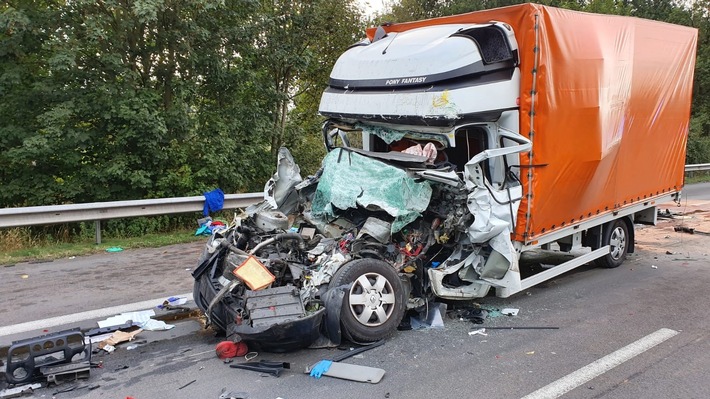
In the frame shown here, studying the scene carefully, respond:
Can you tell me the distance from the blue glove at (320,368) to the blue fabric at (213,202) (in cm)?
610

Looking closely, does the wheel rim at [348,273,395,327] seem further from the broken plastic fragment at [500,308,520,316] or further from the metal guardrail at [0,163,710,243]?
the metal guardrail at [0,163,710,243]

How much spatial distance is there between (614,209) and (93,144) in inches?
365

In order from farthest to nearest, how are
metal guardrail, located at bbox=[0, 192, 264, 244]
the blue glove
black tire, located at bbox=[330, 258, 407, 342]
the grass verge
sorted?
metal guardrail, located at bbox=[0, 192, 264, 244]
the grass verge
black tire, located at bbox=[330, 258, 407, 342]
the blue glove

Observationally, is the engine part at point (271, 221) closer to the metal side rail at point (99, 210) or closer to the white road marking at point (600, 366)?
the white road marking at point (600, 366)

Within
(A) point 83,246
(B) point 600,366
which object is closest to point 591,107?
(B) point 600,366

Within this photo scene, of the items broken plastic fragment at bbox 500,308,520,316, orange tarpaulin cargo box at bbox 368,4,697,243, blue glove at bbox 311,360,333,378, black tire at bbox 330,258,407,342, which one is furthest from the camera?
broken plastic fragment at bbox 500,308,520,316

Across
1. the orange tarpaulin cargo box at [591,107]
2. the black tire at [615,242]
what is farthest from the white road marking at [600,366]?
the black tire at [615,242]

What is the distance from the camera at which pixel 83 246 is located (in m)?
8.34

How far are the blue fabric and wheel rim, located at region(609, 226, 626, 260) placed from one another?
662 cm

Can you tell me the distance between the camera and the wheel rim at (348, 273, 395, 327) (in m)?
4.50

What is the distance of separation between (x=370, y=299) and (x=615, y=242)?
4.50 metres

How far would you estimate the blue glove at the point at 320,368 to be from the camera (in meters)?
4.00

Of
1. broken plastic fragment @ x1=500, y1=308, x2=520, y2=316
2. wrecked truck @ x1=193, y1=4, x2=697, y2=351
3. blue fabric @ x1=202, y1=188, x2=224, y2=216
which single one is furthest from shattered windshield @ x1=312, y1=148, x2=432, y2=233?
blue fabric @ x1=202, y1=188, x2=224, y2=216

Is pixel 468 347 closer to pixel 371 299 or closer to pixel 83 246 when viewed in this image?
pixel 371 299
